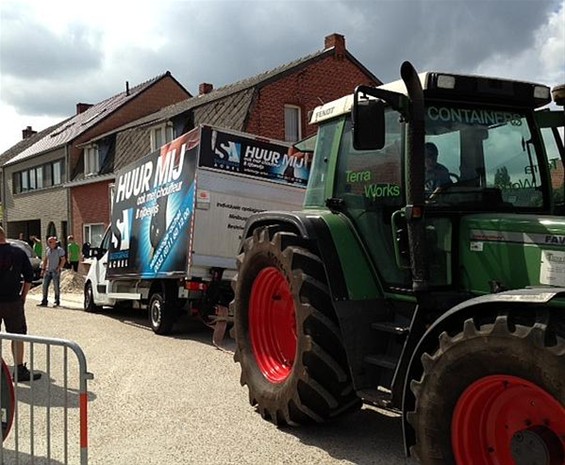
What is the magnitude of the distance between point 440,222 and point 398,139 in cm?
71

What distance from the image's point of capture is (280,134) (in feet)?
67.7

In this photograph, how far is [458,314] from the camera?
353 centimetres

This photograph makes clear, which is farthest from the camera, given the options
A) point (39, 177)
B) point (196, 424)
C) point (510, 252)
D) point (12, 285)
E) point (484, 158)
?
point (39, 177)

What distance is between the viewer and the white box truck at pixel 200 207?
9711 millimetres

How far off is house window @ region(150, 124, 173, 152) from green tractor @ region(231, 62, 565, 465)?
59.4 ft

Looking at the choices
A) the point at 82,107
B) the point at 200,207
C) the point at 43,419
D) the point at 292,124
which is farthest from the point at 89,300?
the point at 82,107

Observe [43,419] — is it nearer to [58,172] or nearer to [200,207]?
[200,207]

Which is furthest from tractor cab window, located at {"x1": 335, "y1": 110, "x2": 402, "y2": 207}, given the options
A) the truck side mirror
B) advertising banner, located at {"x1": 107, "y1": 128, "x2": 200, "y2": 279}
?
advertising banner, located at {"x1": 107, "y1": 128, "x2": 200, "y2": 279}

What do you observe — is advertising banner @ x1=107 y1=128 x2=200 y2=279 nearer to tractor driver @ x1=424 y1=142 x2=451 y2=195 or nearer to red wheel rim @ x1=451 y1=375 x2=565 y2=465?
tractor driver @ x1=424 y1=142 x2=451 y2=195

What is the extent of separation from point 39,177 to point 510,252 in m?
32.4

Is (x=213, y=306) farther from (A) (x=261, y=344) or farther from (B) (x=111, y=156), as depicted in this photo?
(B) (x=111, y=156)

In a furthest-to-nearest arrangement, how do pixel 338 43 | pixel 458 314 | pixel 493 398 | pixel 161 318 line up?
pixel 338 43 < pixel 161 318 < pixel 458 314 < pixel 493 398

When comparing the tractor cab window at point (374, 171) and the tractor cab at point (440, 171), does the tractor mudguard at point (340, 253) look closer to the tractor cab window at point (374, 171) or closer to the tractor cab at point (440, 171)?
the tractor cab at point (440, 171)

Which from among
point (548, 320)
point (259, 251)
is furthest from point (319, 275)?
point (548, 320)
